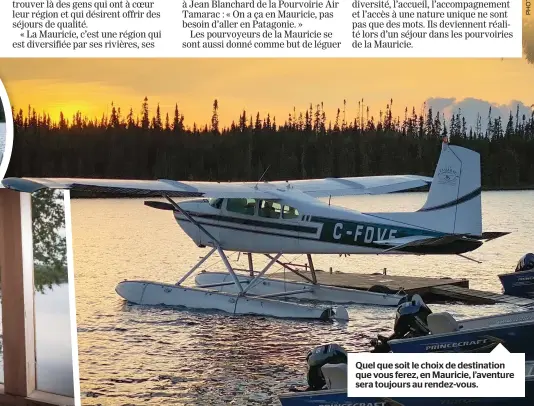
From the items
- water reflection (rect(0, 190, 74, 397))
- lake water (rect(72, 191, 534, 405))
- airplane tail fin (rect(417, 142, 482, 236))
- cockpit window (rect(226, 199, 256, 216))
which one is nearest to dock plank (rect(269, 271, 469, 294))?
lake water (rect(72, 191, 534, 405))

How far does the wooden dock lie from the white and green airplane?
856 millimetres

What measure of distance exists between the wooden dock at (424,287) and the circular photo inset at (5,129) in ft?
19.0

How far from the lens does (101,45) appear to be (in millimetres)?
5137

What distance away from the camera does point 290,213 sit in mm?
7984

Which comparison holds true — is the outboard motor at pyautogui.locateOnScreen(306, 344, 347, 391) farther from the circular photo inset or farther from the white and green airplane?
the white and green airplane

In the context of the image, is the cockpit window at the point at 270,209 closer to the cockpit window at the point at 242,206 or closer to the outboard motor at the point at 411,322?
the cockpit window at the point at 242,206

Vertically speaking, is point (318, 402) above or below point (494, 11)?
below

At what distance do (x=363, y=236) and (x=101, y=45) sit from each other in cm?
357

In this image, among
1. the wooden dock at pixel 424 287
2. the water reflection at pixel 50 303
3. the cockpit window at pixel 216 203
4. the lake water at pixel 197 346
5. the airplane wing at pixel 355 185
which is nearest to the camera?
the water reflection at pixel 50 303

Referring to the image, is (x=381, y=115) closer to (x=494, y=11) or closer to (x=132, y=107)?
(x=132, y=107)

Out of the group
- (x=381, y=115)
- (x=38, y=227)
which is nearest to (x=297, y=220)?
(x=38, y=227)

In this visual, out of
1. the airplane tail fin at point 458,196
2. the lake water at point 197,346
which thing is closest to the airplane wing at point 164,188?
the lake water at point 197,346

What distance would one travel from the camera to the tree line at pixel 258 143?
17.3 metres

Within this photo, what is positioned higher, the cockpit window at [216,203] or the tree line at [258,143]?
the tree line at [258,143]
